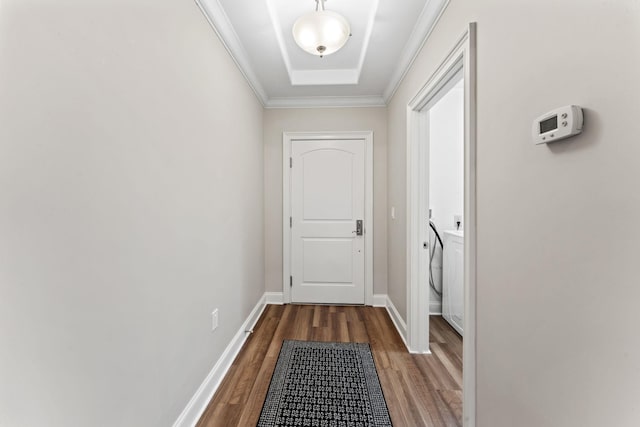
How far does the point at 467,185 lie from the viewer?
1.31 m

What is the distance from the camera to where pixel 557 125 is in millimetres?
789

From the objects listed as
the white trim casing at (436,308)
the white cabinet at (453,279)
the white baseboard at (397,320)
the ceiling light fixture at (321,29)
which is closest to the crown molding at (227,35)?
the ceiling light fixture at (321,29)

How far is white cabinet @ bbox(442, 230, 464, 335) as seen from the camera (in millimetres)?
2553

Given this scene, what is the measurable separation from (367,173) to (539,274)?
2395mm

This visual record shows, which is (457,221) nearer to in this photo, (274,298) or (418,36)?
(418,36)

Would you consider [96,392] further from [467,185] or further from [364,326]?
[364,326]

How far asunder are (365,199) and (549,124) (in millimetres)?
2383

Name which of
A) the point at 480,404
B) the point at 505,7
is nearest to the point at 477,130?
the point at 505,7

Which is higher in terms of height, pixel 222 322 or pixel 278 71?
pixel 278 71

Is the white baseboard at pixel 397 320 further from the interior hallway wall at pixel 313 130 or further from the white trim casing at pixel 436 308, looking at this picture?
the white trim casing at pixel 436 308

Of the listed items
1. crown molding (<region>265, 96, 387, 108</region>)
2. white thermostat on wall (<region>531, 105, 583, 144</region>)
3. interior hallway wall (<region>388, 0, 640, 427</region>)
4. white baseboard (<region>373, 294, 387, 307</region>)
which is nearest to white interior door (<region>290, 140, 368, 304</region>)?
white baseboard (<region>373, 294, 387, 307</region>)

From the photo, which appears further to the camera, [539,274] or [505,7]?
[505,7]

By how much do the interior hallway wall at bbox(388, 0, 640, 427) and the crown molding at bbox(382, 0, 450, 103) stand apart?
387 mm

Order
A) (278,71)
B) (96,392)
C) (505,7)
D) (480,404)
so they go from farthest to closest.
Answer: (278,71), (480,404), (505,7), (96,392)
